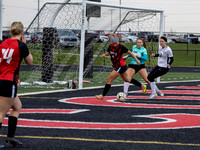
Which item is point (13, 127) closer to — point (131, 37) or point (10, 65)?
point (10, 65)

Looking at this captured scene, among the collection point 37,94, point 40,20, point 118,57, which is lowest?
point 37,94

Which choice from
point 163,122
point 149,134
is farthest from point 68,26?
point 149,134

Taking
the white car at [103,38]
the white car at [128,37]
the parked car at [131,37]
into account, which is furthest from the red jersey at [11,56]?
the parked car at [131,37]

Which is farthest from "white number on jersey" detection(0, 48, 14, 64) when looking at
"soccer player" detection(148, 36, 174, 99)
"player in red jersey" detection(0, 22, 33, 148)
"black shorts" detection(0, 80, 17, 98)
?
"soccer player" detection(148, 36, 174, 99)

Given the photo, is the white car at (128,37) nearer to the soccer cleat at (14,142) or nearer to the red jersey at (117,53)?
the red jersey at (117,53)

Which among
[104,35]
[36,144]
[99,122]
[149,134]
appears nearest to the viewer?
[36,144]

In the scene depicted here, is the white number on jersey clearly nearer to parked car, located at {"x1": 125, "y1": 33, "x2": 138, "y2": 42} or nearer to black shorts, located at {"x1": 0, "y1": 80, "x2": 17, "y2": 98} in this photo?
black shorts, located at {"x1": 0, "y1": 80, "x2": 17, "y2": 98}

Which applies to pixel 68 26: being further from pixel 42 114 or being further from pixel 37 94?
pixel 42 114

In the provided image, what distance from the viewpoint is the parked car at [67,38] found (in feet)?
59.6

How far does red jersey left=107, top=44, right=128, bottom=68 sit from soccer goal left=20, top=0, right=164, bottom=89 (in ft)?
13.3

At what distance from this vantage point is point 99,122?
9281 mm

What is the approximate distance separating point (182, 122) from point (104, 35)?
11.3m

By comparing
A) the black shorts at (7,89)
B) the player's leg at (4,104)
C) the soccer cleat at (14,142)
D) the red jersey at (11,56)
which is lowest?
the soccer cleat at (14,142)

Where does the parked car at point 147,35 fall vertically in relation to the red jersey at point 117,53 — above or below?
above
